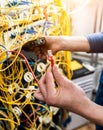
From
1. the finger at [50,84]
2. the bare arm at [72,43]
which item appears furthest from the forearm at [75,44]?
the finger at [50,84]

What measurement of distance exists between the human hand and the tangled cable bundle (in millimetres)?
198

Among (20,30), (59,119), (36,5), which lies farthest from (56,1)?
(59,119)

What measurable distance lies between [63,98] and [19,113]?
0.47 meters

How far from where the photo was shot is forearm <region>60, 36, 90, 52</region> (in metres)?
1.18

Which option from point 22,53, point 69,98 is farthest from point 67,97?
point 22,53

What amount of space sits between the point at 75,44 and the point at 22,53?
1.01 ft

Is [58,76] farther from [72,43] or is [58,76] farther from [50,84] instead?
[72,43]

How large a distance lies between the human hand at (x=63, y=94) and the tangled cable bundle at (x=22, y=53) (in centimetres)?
20

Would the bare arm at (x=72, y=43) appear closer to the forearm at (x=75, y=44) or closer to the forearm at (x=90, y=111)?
the forearm at (x=75, y=44)

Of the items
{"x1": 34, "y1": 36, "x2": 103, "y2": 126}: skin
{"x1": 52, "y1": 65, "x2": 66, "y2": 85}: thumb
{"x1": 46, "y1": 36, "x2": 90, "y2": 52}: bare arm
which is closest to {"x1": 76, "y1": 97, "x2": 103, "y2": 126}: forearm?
{"x1": 34, "y1": 36, "x2": 103, "y2": 126}: skin

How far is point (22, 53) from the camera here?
1.08 metres

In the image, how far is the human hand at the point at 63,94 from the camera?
0.75 meters

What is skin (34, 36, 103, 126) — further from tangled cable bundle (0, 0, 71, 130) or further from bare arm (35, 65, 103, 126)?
tangled cable bundle (0, 0, 71, 130)

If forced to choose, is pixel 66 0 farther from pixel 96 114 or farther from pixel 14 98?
pixel 96 114
